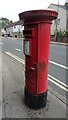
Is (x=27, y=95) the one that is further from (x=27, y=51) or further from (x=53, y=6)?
(x=53, y=6)

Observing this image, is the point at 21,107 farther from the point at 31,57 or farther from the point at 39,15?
the point at 39,15

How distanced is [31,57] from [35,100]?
795 mm

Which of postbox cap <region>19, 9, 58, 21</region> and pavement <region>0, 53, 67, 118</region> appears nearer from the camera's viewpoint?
postbox cap <region>19, 9, 58, 21</region>

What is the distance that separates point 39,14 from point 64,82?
129 inches

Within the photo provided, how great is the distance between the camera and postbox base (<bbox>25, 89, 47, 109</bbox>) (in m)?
4.34

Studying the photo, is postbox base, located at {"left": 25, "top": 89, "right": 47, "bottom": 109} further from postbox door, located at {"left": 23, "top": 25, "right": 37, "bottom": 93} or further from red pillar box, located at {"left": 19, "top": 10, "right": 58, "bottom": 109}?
postbox door, located at {"left": 23, "top": 25, "right": 37, "bottom": 93}

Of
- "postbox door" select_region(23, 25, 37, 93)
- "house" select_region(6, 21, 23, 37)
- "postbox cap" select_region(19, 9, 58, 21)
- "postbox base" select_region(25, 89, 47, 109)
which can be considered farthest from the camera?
"house" select_region(6, 21, 23, 37)

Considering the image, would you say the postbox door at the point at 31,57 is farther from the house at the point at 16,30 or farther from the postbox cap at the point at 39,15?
the house at the point at 16,30

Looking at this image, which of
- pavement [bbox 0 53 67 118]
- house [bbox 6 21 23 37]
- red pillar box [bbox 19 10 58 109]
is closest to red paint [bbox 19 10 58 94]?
red pillar box [bbox 19 10 58 109]

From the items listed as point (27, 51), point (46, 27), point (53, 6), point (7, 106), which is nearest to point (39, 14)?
point (46, 27)

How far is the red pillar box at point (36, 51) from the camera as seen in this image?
4.12 metres

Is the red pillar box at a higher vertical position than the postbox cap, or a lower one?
lower

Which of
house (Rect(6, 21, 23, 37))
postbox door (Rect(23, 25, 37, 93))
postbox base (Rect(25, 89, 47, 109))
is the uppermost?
house (Rect(6, 21, 23, 37))

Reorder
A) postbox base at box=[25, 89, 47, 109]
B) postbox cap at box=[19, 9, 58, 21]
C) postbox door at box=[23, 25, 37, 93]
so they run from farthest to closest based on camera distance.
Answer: postbox base at box=[25, 89, 47, 109]
postbox door at box=[23, 25, 37, 93]
postbox cap at box=[19, 9, 58, 21]
